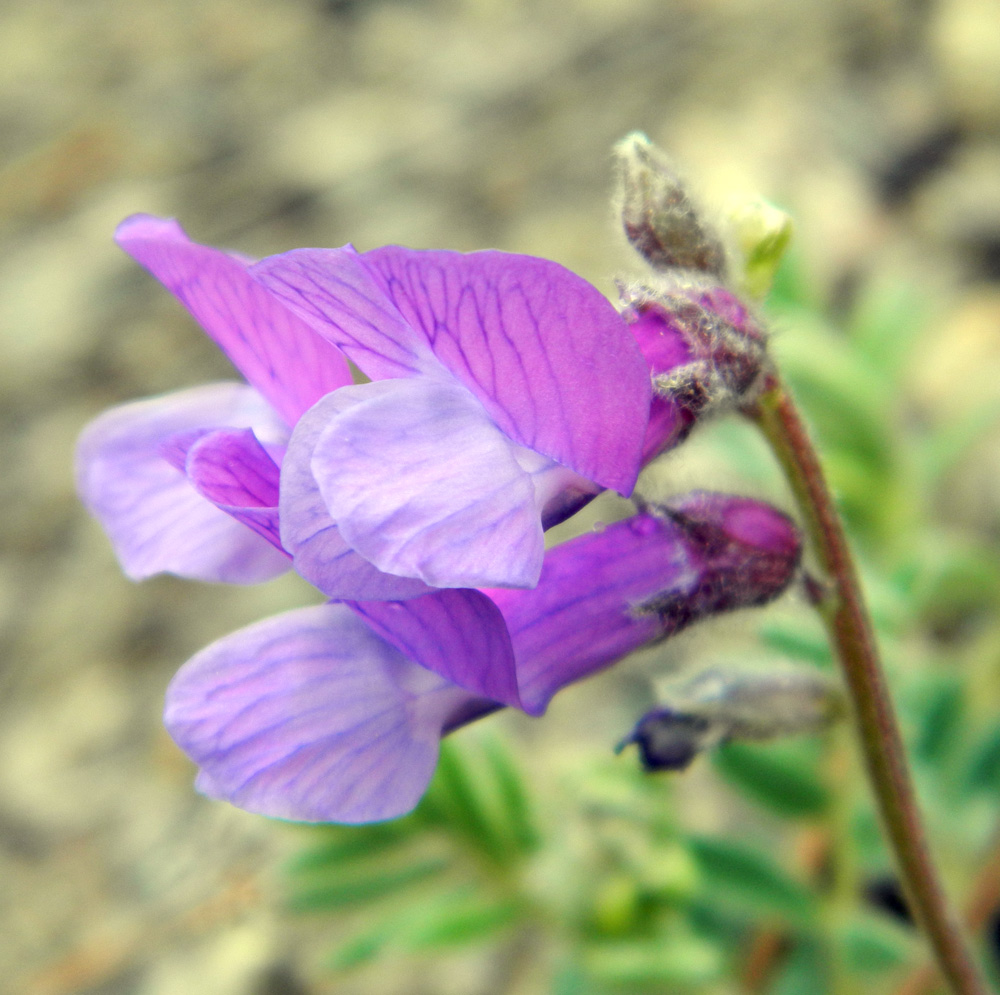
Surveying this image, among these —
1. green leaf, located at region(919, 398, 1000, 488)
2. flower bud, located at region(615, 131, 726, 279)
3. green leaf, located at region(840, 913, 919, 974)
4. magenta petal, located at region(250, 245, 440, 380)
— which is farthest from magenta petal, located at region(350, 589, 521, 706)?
green leaf, located at region(919, 398, 1000, 488)

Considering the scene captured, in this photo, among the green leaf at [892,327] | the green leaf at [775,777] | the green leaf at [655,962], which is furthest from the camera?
the green leaf at [892,327]

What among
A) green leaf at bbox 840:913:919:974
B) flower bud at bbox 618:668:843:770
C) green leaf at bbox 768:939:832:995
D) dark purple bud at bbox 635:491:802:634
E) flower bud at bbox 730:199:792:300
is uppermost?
flower bud at bbox 730:199:792:300

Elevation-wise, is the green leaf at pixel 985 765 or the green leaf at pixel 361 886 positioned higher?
the green leaf at pixel 361 886

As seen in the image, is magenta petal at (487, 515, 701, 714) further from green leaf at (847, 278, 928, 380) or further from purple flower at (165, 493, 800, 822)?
green leaf at (847, 278, 928, 380)

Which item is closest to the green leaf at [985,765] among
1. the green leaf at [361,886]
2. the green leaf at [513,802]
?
the green leaf at [513,802]

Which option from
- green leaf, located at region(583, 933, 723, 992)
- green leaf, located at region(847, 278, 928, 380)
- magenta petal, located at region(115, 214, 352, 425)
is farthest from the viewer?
green leaf, located at region(847, 278, 928, 380)

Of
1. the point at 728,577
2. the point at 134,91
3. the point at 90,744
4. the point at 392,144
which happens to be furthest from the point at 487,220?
the point at 728,577

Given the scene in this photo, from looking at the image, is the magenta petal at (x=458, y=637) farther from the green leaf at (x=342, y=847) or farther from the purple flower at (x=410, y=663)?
the green leaf at (x=342, y=847)
